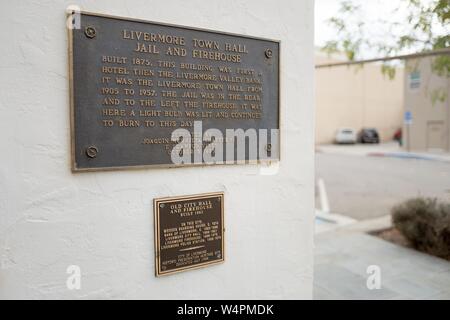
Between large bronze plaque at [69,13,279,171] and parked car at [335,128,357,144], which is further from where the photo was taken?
parked car at [335,128,357,144]

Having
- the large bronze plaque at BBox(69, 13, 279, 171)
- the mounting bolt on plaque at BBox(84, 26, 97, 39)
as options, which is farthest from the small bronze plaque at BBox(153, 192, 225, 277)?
the mounting bolt on plaque at BBox(84, 26, 97, 39)

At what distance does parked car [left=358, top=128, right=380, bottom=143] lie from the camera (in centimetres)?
3309

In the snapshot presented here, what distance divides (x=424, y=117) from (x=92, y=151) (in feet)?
81.4

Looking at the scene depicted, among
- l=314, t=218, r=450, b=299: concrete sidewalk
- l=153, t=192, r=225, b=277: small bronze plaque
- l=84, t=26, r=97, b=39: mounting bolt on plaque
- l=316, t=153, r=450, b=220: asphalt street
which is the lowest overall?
l=314, t=218, r=450, b=299: concrete sidewalk

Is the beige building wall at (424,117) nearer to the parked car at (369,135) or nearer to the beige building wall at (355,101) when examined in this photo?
the beige building wall at (355,101)

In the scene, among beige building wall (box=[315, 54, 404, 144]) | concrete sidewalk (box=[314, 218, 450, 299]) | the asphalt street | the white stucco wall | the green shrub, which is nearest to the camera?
the white stucco wall

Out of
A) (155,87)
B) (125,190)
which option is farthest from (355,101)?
(125,190)

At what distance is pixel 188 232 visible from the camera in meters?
2.76

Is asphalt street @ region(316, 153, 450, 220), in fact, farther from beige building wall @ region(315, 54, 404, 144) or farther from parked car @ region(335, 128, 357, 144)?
beige building wall @ region(315, 54, 404, 144)

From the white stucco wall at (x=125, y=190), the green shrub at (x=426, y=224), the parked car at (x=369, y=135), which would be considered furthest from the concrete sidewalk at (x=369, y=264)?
the parked car at (x=369, y=135)

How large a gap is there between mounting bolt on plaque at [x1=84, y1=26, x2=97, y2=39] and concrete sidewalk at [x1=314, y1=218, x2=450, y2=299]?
11.0 feet

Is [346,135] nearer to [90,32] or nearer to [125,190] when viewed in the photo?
[125,190]

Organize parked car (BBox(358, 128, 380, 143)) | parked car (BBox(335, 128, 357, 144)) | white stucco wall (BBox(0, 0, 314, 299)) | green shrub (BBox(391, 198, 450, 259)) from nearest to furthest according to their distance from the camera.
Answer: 1. white stucco wall (BBox(0, 0, 314, 299))
2. green shrub (BBox(391, 198, 450, 259))
3. parked car (BBox(335, 128, 357, 144))
4. parked car (BBox(358, 128, 380, 143))

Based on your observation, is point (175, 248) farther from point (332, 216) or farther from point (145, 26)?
point (332, 216)
